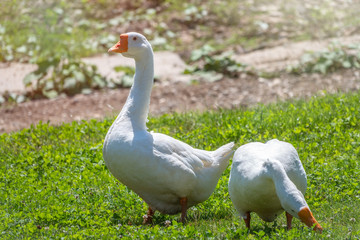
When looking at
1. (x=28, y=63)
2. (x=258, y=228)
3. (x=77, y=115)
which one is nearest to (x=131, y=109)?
(x=258, y=228)

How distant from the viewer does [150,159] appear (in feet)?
20.6

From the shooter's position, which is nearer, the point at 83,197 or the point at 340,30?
the point at 83,197

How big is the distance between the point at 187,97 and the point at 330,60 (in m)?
2.80

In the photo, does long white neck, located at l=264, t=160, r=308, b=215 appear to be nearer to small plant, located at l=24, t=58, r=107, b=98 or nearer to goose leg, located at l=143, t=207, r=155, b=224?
goose leg, located at l=143, t=207, r=155, b=224

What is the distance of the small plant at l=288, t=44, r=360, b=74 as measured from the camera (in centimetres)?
1241

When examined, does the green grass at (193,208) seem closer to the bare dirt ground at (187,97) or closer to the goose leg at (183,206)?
the goose leg at (183,206)

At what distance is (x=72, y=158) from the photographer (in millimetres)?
8477

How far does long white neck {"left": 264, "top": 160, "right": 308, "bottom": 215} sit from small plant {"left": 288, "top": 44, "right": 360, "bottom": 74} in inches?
280

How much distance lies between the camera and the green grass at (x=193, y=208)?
6133 mm

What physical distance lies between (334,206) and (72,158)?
343 centimetres

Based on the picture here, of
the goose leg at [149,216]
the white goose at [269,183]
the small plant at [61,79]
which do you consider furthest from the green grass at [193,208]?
the small plant at [61,79]

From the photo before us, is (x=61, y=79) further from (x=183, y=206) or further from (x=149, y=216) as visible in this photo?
(x=183, y=206)

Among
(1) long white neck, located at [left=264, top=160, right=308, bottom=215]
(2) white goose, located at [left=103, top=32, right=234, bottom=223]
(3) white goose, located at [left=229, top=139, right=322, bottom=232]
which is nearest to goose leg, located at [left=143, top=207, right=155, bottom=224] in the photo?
(2) white goose, located at [left=103, top=32, right=234, bottom=223]

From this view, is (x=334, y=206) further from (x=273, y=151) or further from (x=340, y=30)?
(x=340, y=30)
